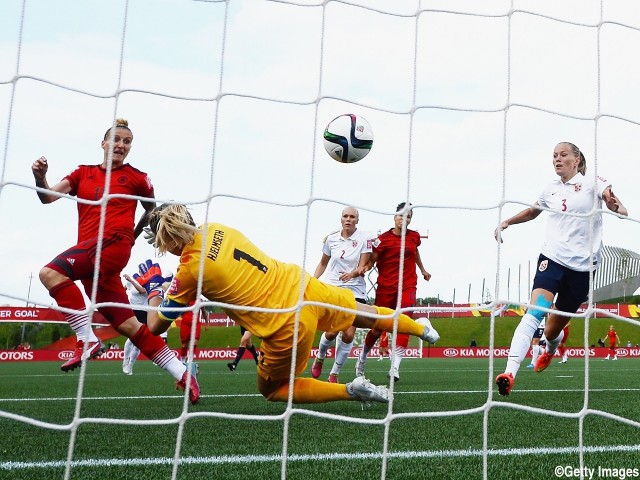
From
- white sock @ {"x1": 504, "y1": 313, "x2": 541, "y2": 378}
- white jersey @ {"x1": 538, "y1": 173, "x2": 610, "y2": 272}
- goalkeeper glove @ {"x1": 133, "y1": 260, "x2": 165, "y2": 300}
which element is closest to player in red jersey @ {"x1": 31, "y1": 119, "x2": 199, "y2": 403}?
white sock @ {"x1": 504, "y1": 313, "x2": 541, "y2": 378}

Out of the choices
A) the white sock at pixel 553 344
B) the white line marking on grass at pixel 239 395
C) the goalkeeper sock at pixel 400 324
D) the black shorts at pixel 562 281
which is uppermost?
the black shorts at pixel 562 281

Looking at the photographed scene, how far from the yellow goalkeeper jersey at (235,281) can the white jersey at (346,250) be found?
3795 millimetres

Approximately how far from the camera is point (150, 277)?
Answer: 28.1 ft

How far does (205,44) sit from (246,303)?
4.31ft

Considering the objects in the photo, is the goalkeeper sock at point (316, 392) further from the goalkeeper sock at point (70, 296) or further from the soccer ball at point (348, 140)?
the soccer ball at point (348, 140)

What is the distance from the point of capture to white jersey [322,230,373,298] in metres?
7.76

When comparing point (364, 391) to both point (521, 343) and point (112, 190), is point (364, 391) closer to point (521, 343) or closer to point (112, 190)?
point (521, 343)

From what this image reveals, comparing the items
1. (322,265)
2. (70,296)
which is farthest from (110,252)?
(322,265)

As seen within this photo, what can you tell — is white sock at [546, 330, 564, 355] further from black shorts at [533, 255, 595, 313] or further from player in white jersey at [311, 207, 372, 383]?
player in white jersey at [311, 207, 372, 383]

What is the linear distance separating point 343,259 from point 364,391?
381 cm

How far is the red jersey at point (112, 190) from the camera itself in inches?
192

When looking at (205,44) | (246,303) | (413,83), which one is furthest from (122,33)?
(246,303)

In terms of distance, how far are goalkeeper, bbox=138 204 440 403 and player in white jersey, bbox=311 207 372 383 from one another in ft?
11.0

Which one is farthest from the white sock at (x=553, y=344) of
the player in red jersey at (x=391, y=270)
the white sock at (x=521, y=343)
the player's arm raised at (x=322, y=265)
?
the player's arm raised at (x=322, y=265)
